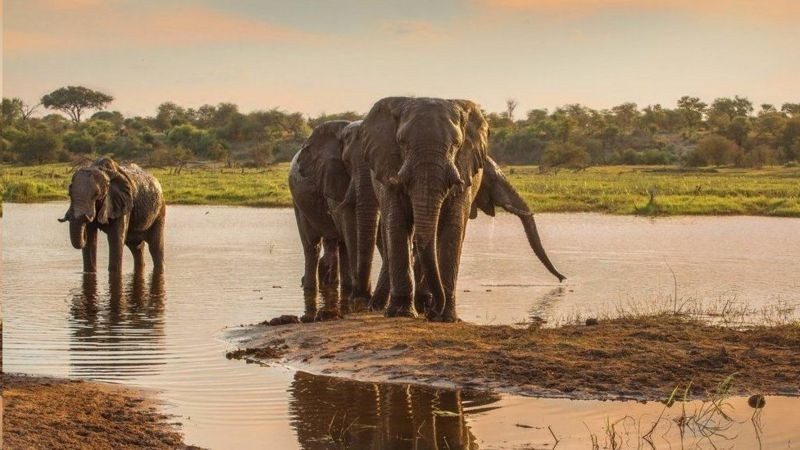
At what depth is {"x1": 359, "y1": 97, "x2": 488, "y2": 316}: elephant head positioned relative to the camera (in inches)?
410

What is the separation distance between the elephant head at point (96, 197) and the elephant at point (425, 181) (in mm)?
5814

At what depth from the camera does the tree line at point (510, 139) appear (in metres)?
61.0

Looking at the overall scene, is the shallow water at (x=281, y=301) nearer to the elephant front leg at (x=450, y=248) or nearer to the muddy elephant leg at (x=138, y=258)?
the muddy elephant leg at (x=138, y=258)

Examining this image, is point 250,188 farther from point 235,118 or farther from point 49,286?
point 235,118

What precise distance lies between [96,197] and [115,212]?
0.39 meters

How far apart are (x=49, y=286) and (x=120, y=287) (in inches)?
33.9

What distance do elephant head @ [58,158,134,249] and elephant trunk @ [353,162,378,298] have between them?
5051 millimetres

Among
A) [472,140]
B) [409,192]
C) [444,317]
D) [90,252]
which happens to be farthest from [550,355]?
[90,252]

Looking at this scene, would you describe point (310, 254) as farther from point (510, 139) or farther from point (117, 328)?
point (510, 139)

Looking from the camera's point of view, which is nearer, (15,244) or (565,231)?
(15,244)

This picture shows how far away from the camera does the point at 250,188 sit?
134 feet

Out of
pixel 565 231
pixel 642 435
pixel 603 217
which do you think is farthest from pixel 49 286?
pixel 603 217

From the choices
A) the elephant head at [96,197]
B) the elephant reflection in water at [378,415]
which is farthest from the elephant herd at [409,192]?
the elephant head at [96,197]

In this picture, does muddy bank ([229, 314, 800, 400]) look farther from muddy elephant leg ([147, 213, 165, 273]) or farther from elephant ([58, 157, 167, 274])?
muddy elephant leg ([147, 213, 165, 273])
